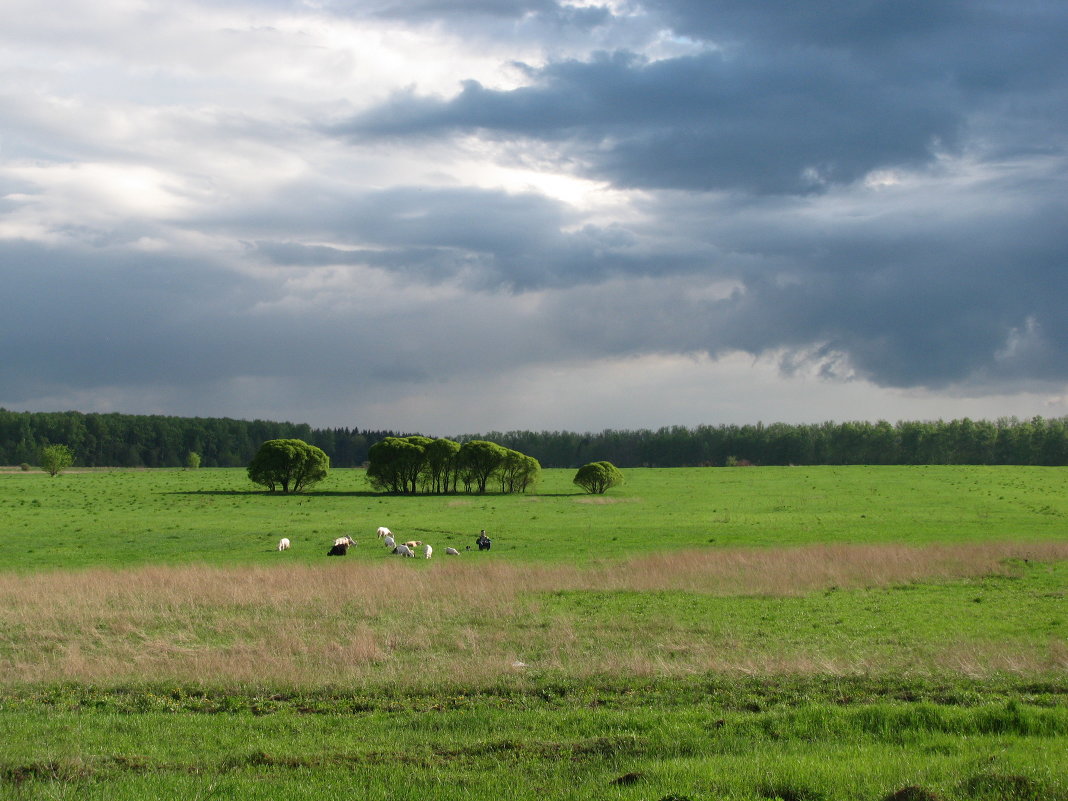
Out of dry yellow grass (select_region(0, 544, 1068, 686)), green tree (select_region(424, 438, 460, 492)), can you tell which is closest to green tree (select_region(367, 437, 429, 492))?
green tree (select_region(424, 438, 460, 492))

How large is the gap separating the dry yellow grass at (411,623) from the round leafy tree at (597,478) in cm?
5163

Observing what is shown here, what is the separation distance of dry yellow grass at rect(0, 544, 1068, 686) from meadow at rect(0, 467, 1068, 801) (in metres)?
0.13

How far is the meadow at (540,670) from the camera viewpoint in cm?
902

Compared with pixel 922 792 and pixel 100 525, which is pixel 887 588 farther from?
pixel 100 525

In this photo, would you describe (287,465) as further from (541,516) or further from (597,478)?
(541,516)

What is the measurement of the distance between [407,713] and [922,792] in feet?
24.7

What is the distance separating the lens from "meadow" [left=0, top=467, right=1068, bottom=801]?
9.02 meters

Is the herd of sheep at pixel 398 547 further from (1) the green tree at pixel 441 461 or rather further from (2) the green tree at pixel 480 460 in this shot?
(1) the green tree at pixel 441 461

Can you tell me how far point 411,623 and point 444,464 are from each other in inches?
2801

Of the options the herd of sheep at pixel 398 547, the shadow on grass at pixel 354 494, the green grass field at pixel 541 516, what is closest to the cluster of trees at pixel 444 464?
the shadow on grass at pixel 354 494

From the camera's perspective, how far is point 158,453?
652ft

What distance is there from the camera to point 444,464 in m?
93.1

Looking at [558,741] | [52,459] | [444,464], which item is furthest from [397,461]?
[558,741]

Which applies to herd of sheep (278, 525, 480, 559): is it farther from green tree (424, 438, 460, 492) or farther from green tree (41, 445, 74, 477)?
green tree (41, 445, 74, 477)
